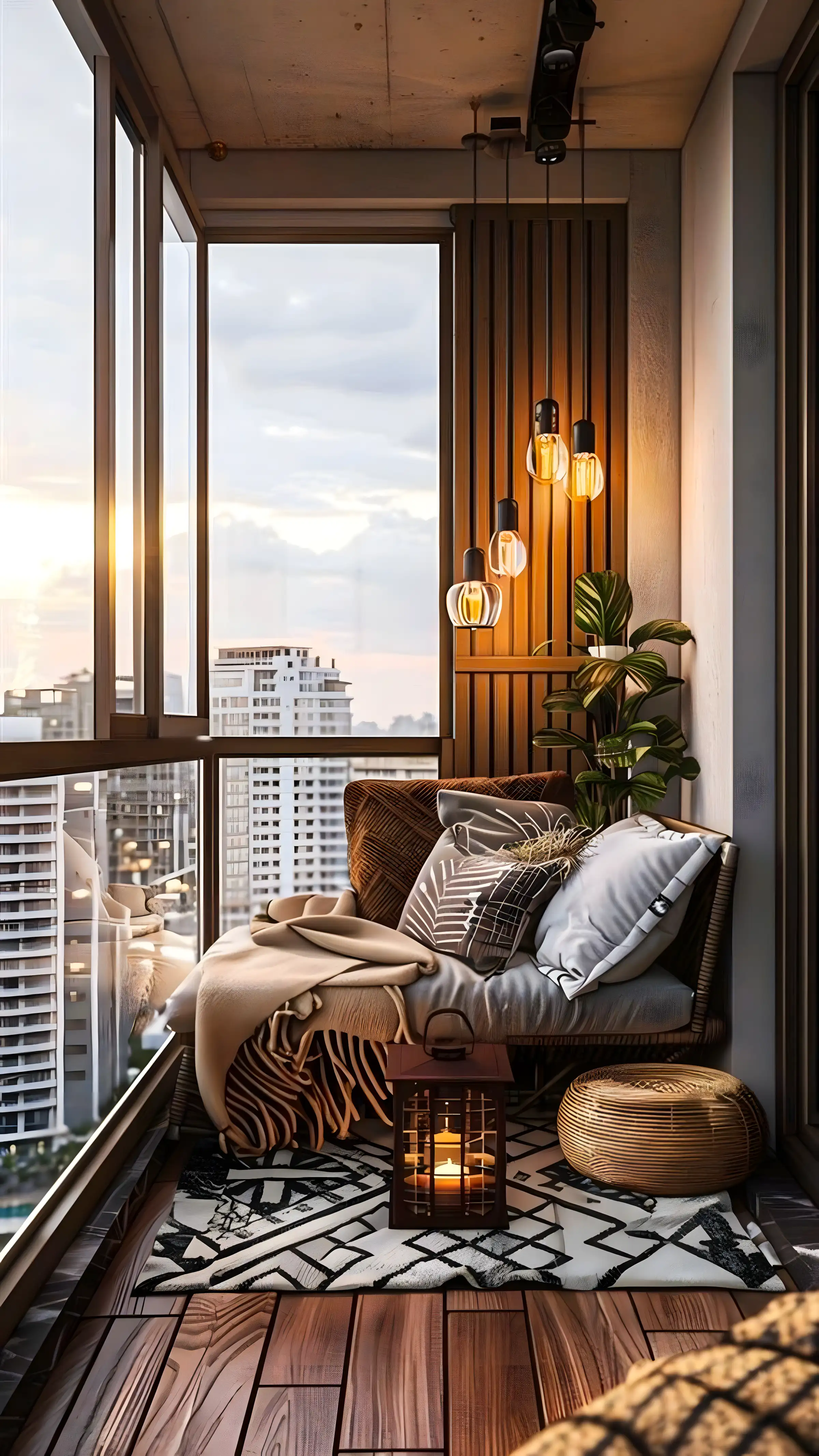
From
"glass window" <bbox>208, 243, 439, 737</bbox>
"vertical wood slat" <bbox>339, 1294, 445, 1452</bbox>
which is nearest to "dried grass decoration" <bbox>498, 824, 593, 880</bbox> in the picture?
"glass window" <bbox>208, 243, 439, 737</bbox>

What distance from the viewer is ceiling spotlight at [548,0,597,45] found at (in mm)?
2504

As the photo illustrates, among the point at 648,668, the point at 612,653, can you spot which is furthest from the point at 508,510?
the point at 648,668

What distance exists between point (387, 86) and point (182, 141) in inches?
30.4

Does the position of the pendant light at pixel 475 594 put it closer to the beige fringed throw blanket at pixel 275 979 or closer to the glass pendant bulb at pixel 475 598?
the glass pendant bulb at pixel 475 598

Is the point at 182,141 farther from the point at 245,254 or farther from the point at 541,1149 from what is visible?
the point at 541,1149

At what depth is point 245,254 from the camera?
3.69 meters

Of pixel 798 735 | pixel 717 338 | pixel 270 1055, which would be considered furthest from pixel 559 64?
pixel 270 1055

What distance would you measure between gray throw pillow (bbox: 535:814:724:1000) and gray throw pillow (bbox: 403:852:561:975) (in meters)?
0.10

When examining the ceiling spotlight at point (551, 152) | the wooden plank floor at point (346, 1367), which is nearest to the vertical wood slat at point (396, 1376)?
the wooden plank floor at point (346, 1367)

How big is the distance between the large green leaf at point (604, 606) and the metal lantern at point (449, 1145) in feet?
5.09

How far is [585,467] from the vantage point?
3363 mm

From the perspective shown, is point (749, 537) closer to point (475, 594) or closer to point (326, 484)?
point (475, 594)

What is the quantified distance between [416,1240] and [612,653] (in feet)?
6.06

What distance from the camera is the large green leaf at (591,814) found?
130 inches
